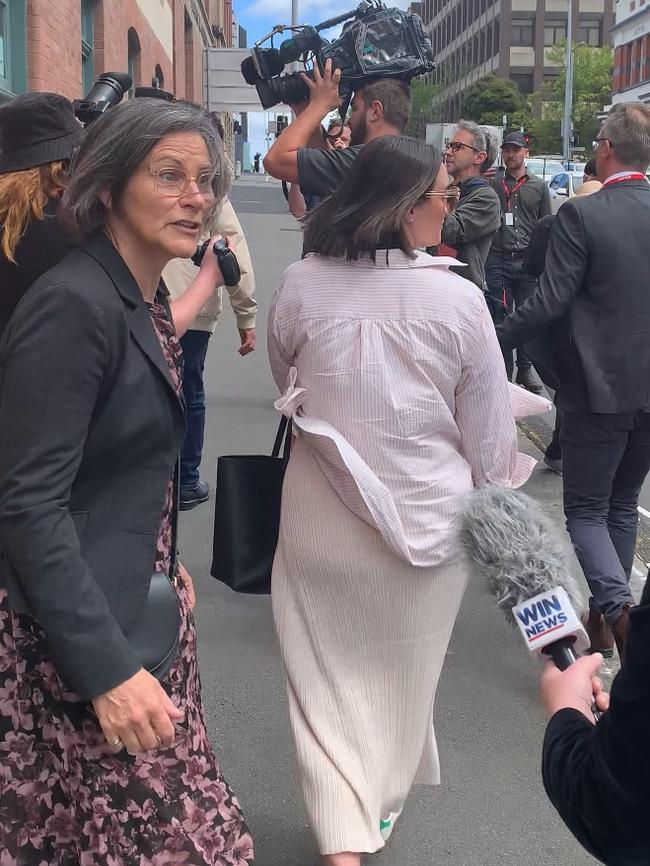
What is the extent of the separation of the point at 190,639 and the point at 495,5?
99197 mm

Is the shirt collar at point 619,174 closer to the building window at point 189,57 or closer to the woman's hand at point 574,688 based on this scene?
the woman's hand at point 574,688

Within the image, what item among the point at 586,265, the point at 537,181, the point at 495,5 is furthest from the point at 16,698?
the point at 495,5

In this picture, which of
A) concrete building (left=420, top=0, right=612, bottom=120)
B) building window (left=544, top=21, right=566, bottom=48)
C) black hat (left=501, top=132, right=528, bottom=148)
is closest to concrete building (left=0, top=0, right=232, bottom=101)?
black hat (left=501, top=132, right=528, bottom=148)

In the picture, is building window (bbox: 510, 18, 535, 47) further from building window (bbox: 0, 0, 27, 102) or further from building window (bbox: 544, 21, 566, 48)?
building window (bbox: 0, 0, 27, 102)

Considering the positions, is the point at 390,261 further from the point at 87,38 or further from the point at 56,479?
the point at 87,38

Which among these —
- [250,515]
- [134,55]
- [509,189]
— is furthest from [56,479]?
[134,55]

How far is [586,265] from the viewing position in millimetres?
3834

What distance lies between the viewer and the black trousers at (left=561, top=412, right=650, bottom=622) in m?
3.93

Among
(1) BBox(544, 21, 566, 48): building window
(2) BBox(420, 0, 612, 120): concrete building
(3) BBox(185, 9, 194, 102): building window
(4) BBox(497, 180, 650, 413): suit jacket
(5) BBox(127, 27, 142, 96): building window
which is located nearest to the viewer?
(4) BBox(497, 180, 650, 413): suit jacket

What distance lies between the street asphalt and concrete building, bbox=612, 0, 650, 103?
71.9 meters

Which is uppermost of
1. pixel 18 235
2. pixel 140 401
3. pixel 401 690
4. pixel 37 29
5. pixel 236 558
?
pixel 37 29

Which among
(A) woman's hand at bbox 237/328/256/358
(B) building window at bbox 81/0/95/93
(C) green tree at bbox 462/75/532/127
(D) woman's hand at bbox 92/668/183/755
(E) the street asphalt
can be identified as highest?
(C) green tree at bbox 462/75/532/127

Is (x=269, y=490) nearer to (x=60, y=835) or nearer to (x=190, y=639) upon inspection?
(x=190, y=639)

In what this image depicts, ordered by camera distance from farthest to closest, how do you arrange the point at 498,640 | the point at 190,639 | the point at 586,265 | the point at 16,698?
the point at 498,640, the point at 586,265, the point at 190,639, the point at 16,698
